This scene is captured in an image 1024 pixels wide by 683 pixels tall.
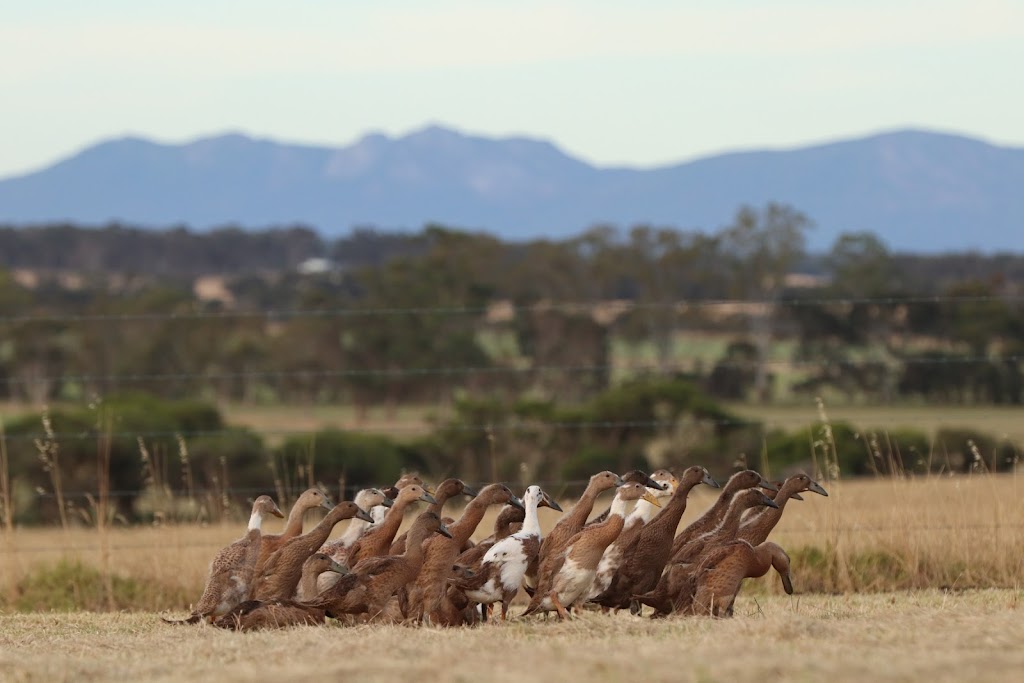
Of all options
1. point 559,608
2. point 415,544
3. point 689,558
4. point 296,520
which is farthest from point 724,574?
point 296,520

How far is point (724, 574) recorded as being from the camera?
26.6 feet

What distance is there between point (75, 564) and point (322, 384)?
35869 millimetres

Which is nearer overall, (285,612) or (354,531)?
(285,612)

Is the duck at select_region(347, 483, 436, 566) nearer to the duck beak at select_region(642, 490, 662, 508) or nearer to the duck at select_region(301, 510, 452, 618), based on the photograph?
the duck at select_region(301, 510, 452, 618)

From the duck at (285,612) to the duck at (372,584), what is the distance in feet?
0.22

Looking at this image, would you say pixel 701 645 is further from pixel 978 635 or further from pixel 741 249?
pixel 741 249

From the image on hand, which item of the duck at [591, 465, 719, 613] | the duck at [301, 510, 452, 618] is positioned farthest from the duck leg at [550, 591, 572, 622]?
the duck at [301, 510, 452, 618]

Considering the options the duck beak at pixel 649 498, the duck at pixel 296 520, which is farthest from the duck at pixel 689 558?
the duck at pixel 296 520

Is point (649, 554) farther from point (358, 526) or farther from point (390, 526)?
point (358, 526)

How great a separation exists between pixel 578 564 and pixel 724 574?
0.77m

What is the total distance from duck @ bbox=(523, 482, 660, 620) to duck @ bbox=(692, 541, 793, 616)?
0.52 metres

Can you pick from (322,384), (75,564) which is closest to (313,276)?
(322,384)

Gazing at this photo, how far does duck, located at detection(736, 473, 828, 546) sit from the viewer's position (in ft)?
28.7

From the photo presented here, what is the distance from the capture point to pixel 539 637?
7.45 metres
